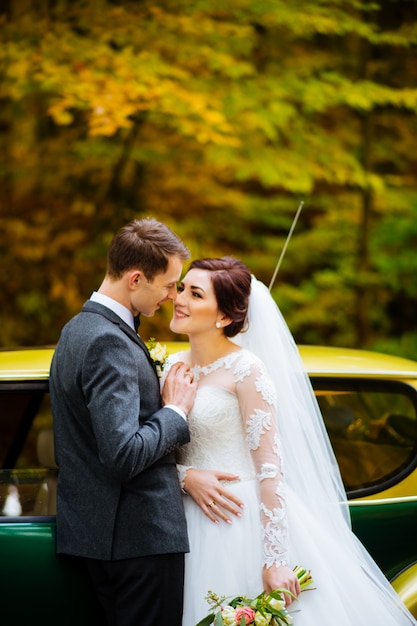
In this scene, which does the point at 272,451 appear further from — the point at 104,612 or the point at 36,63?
the point at 36,63

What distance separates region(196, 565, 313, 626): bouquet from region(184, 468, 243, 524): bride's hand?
0.27 meters

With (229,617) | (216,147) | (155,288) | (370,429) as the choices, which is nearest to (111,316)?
(155,288)

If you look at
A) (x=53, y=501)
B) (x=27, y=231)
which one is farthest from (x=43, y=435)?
(x=27, y=231)

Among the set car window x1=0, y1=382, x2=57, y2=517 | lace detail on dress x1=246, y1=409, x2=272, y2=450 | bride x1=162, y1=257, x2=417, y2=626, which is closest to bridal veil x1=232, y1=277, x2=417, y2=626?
bride x1=162, y1=257, x2=417, y2=626

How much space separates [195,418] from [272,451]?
0.30 m

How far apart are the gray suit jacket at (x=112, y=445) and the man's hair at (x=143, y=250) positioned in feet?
0.56

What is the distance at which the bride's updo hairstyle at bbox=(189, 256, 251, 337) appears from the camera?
2.78 meters

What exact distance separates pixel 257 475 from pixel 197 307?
650 mm

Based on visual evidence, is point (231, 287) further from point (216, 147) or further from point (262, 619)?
point (216, 147)

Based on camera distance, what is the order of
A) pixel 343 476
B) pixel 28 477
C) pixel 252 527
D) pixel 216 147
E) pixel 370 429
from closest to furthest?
pixel 252 527
pixel 28 477
pixel 343 476
pixel 370 429
pixel 216 147

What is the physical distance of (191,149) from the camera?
26.6ft

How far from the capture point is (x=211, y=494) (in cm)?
263

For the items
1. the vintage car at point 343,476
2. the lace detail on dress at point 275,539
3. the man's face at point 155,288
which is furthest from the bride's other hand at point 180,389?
the vintage car at point 343,476

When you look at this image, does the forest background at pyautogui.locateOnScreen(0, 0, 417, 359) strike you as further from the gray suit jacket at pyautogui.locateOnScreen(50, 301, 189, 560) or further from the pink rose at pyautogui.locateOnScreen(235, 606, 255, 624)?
the pink rose at pyautogui.locateOnScreen(235, 606, 255, 624)
